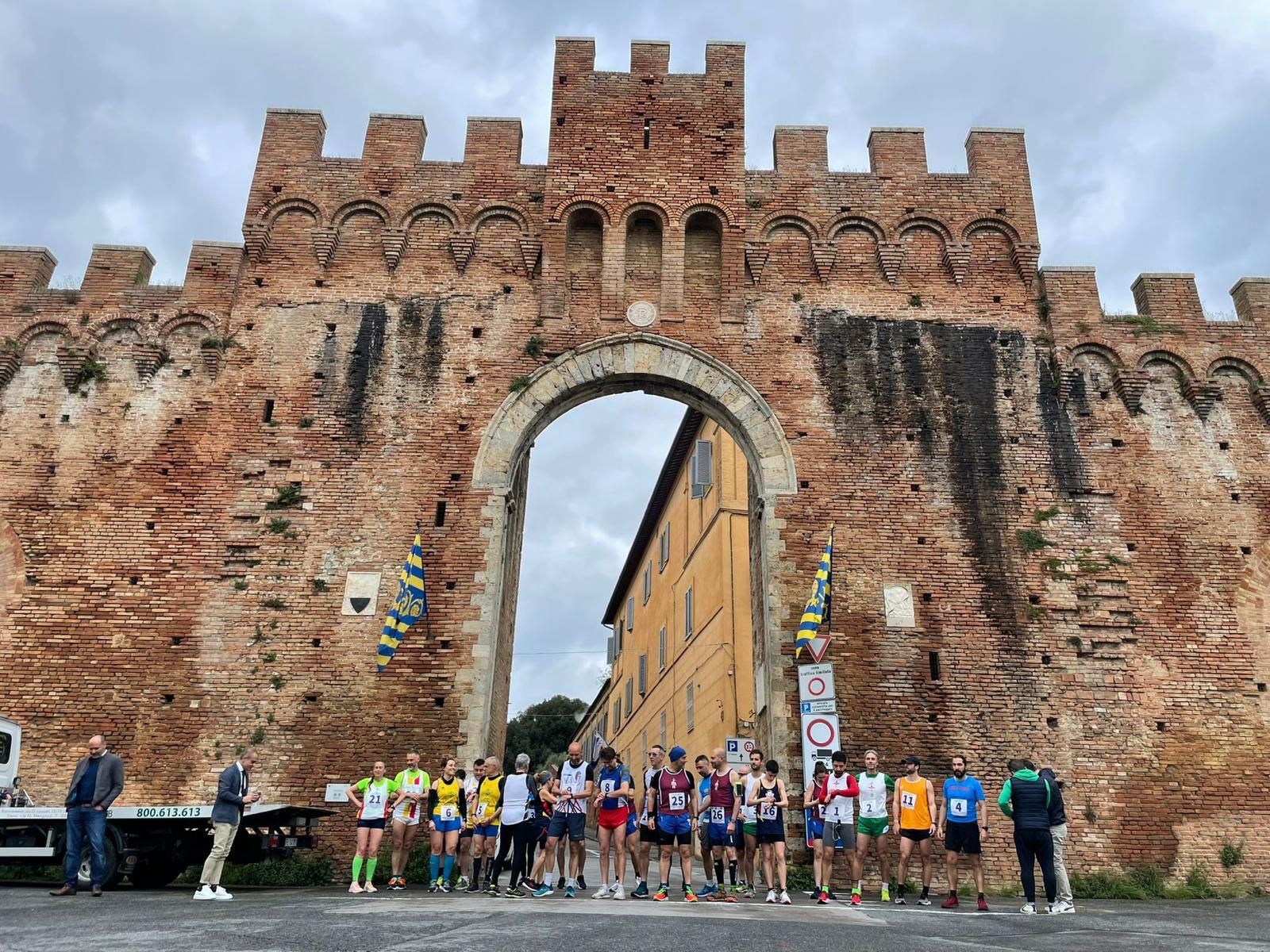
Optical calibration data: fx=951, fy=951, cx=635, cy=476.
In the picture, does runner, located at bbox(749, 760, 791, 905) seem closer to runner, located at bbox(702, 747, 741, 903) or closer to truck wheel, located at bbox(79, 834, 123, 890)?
runner, located at bbox(702, 747, 741, 903)

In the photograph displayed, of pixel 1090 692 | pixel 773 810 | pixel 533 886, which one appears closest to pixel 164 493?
pixel 533 886

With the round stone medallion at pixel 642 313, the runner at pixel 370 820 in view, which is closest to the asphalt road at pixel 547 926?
the runner at pixel 370 820

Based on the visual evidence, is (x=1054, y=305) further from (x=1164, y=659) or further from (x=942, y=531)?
(x=1164, y=659)

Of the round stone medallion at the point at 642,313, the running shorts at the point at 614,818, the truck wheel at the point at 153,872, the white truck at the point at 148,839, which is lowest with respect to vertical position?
the truck wheel at the point at 153,872

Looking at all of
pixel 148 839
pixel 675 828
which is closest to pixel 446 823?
pixel 675 828

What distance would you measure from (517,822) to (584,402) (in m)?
6.92

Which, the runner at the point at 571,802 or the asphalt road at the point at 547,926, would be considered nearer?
the asphalt road at the point at 547,926

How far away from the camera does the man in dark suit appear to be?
8297 millimetres

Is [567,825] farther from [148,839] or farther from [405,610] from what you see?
[148,839]

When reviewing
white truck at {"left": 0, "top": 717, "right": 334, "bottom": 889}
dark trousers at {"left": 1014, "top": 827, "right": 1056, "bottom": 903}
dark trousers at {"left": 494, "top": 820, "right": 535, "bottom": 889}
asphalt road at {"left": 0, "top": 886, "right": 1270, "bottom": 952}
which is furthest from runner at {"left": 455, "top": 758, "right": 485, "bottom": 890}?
dark trousers at {"left": 1014, "top": 827, "right": 1056, "bottom": 903}

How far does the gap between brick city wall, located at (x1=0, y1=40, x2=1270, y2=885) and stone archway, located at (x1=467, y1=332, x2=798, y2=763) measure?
11 centimetres

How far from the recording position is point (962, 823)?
925 cm

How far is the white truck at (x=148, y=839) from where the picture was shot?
9.16 m

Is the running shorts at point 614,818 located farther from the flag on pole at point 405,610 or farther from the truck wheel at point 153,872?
the truck wheel at point 153,872
